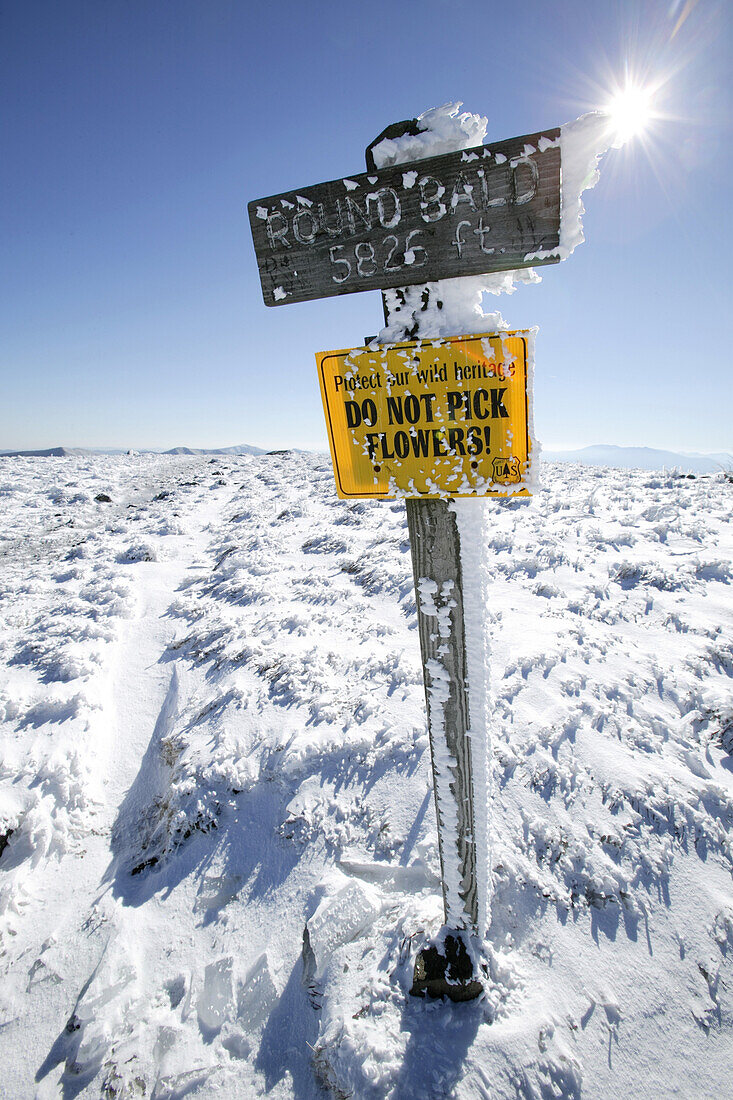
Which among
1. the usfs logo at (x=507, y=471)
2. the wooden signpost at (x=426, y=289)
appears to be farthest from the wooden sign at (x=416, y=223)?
the usfs logo at (x=507, y=471)

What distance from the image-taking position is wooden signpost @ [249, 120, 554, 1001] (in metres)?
1.23

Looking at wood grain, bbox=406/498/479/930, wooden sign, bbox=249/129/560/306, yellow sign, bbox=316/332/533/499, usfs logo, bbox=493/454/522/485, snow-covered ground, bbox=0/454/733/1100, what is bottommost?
snow-covered ground, bbox=0/454/733/1100

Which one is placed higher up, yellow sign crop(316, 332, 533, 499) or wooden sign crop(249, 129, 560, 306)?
wooden sign crop(249, 129, 560, 306)

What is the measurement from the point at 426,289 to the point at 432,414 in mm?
406

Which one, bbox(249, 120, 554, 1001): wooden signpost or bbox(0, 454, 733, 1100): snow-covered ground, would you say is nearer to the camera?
bbox(249, 120, 554, 1001): wooden signpost

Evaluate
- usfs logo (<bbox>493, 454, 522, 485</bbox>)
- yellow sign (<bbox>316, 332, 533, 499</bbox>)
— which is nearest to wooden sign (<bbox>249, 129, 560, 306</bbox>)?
yellow sign (<bbox>316, 332, 533, 499</bbox>)

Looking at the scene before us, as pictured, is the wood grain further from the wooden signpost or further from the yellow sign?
the yellow sign

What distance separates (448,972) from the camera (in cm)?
229

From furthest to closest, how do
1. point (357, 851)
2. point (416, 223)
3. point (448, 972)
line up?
point (357, 851)
point (448, 972)
point (416, 223)

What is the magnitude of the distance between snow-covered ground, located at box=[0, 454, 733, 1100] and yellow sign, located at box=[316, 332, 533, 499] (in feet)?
0.74

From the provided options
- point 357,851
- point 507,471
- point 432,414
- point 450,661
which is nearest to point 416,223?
point 432,414

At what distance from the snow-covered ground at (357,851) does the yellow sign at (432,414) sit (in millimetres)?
226

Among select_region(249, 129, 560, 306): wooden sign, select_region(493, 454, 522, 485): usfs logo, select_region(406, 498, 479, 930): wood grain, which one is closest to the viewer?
select_region(249, 129, 560, 306): wooden sign

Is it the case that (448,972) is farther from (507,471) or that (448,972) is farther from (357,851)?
(507,471)
